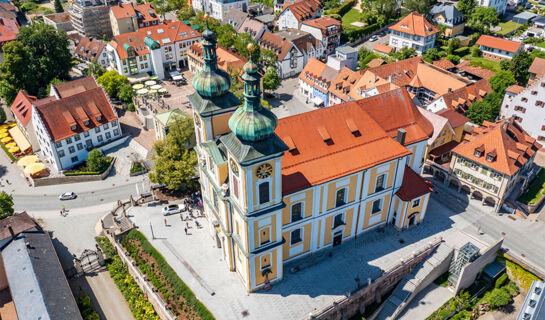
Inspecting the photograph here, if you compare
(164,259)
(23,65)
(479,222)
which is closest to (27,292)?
(164,259)

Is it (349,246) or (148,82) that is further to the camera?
Answer: (148,82)

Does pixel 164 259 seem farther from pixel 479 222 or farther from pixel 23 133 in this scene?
pixel 23 133

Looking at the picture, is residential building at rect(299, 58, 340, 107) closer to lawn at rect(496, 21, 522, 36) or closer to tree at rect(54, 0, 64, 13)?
lawn at rect(496, 21, 522, 36)

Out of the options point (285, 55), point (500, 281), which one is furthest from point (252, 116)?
point (285, 55)

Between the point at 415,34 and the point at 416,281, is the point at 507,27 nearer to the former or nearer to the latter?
the point at 415,34

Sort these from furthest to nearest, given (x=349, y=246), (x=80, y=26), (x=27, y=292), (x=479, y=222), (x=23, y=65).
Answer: (x=80, y=26) < (x=23, y=65) < (x=479, y=222) < (x=349, y=246) < (x=27, y=292)

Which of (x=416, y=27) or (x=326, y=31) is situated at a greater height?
(x=416, y=27)
